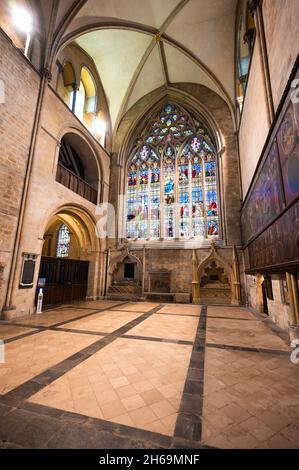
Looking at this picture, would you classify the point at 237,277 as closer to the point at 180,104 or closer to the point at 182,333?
the point at 182,333

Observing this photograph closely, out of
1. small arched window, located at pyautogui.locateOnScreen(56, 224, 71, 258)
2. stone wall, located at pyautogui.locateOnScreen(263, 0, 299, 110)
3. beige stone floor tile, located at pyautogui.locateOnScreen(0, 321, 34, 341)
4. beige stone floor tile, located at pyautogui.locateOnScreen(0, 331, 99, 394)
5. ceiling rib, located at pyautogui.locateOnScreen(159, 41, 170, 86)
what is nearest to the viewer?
beige stone floor tile, located at pyautogui.locateOnScreen(0, 331, 99, 394)

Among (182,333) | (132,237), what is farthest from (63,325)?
(132,237)

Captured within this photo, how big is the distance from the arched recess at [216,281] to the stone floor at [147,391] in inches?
238

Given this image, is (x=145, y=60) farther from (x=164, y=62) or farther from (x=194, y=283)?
(x=194, y=283)

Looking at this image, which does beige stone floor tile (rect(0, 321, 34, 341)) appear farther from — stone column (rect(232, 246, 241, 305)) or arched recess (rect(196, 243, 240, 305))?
stone column (rect(232, 246, 241, 305))

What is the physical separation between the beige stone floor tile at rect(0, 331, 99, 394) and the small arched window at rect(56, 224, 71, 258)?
1277cm

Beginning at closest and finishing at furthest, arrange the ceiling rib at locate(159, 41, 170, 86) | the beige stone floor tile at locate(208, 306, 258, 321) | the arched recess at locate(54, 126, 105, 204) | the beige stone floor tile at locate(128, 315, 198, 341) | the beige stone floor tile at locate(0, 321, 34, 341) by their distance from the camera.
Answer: the beige stone floor tile at locate(0, 321, 34, 341)
the beige stone floor tile at locate(128, 315, 198, 341)
the beige stone floor tile at locate(208, 306, 258, 321)
the arched recess at locate(54, 126, 105, 204)
the ceiling rib at locate(159, 41, 170, 86)

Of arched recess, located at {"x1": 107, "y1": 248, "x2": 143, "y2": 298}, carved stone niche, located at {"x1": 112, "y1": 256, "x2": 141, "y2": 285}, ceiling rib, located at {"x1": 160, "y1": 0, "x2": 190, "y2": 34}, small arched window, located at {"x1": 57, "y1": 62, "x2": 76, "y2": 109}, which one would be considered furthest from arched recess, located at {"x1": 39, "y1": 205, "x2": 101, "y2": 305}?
ceiling rib, located at {"x1": 160, "y1": 0, "x2": 190, "y2": 34}

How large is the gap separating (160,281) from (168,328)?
20.6 feet

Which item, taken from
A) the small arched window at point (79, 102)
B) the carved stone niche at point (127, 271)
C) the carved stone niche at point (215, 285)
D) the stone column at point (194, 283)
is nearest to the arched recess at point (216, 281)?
the carved stone niche at point (215, 285)

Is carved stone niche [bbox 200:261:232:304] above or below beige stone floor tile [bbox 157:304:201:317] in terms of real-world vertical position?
above

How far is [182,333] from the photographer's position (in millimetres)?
4746

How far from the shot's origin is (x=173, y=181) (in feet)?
43.1

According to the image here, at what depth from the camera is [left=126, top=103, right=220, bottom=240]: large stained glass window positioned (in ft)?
40.0
